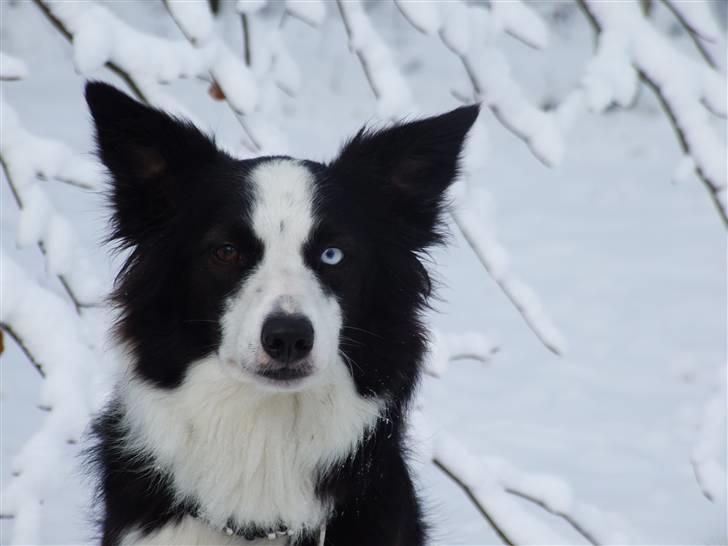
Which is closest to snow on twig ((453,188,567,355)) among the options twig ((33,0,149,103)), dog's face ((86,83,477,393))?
dog's face ((86,83,477,393))

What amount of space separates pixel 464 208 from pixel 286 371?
4.24 feet

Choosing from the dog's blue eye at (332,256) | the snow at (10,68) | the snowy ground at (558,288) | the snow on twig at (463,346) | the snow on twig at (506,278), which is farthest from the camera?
the snowy ground at (558,288)

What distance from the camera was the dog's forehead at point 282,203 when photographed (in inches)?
114

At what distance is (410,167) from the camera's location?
10.6 feet

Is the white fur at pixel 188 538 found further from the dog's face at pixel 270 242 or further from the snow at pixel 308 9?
the snow at pixel 308 9

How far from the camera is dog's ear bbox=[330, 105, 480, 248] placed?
10.4 ft

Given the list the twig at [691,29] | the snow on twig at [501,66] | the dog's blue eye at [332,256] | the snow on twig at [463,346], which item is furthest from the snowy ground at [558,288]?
the twig at [691,29]

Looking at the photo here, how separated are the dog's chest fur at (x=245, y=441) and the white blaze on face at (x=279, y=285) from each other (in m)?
0.20

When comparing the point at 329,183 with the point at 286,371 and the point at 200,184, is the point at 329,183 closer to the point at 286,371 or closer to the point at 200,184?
the point at 200,184

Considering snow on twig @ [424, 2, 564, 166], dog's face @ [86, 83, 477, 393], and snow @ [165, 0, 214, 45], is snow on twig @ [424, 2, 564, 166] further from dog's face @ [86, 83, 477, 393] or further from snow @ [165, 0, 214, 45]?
snow @ [165, 0, 214, 45]

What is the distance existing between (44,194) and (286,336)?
1.28 meters

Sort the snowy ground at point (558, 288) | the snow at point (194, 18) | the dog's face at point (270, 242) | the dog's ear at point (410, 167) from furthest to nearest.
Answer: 1. the snowy ground at point (558, 288)
2. the snow at point (194, 18)
3. the dog's ear at point (410, 167)
4. the dog's face at point (270, 242)

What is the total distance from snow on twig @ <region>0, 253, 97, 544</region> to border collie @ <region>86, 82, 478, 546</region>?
0.23 metres

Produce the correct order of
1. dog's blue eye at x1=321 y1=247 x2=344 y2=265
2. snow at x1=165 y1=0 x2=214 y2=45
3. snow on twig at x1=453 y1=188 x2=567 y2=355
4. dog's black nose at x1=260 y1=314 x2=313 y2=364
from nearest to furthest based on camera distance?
dog's black nose at x1=260 y1=314 x2=313 y2=364, dog's blue eye at x1=321 y1=247 x2=344 y2=265, snow at x1=165 y1=0 x2=214 y2=45, snow on twig at x1=453 y1=188 x2=567 y2=355
